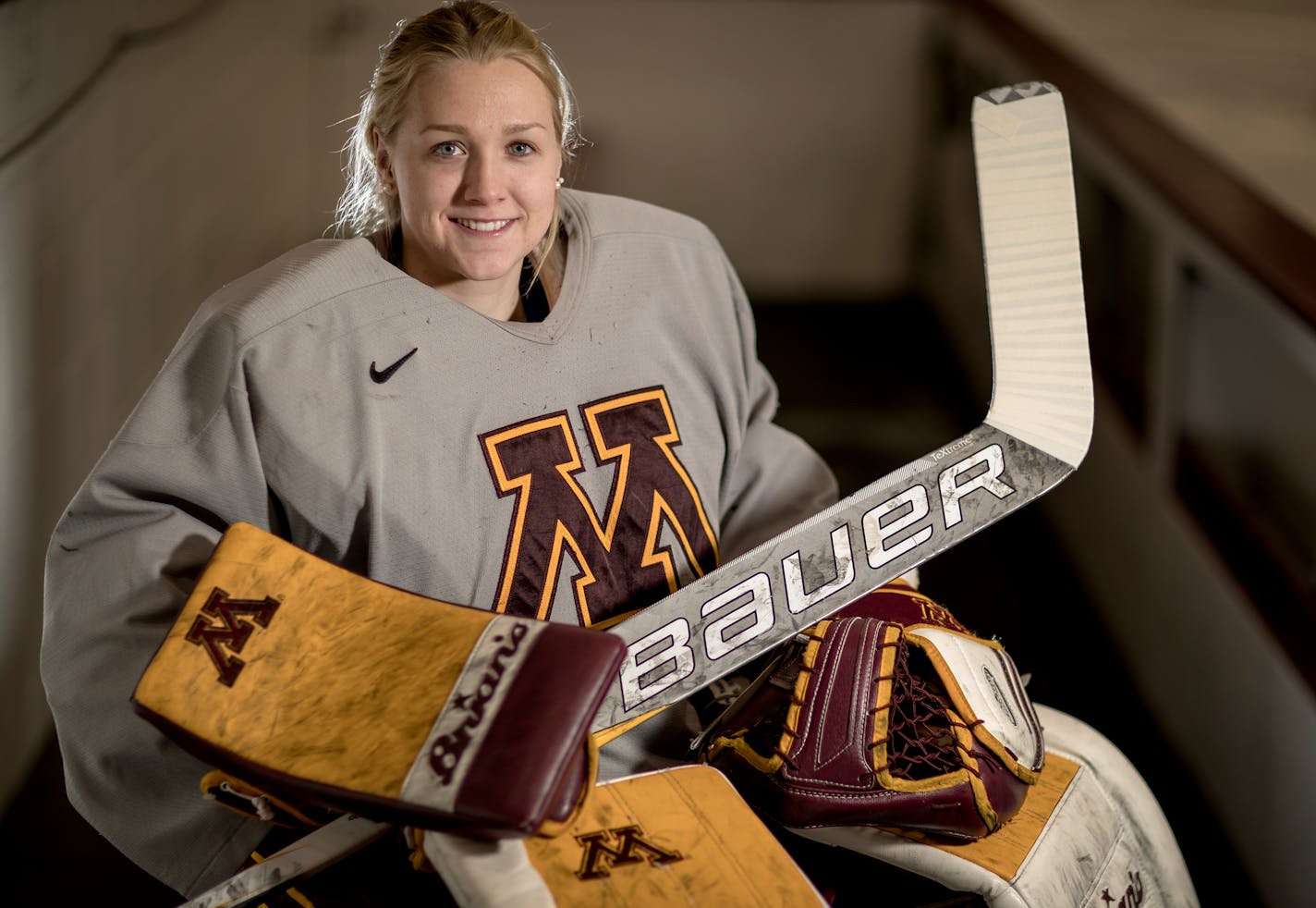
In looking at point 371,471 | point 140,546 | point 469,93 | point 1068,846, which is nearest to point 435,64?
point 469,93

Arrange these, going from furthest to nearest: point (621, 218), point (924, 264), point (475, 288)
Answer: point (924, 264), point (621, 218), point (475, 288)

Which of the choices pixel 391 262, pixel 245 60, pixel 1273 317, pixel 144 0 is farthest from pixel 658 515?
pixel 245 60

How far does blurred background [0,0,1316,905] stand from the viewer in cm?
189

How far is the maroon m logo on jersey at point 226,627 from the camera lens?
875mm

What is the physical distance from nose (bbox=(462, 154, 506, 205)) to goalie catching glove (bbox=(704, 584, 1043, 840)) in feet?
1.45

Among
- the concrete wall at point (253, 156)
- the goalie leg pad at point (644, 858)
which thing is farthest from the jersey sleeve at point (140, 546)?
the concrete wall at point (253, 156)

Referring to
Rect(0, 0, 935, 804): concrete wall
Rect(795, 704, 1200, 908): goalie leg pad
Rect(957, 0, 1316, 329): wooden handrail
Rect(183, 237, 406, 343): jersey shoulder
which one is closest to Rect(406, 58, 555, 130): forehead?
Rect(183, 237, 406, 343): jersey shoulder

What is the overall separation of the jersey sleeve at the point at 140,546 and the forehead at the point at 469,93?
0.77ft

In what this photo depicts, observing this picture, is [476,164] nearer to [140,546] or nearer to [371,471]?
[371,471]

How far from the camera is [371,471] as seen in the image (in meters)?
1.00

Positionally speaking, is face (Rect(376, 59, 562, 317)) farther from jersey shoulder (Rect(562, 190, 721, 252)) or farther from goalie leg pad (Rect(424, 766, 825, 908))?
goalie leg pad (Rect(424, 766, 825, 908))

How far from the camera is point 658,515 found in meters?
1.13

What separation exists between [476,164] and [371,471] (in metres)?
0.26

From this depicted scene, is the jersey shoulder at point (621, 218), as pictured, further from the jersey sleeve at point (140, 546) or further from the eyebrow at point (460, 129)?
the jersey sleeve at point (140, 546)
